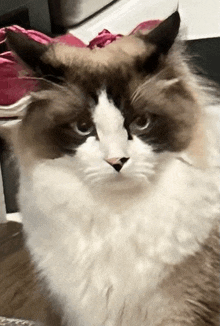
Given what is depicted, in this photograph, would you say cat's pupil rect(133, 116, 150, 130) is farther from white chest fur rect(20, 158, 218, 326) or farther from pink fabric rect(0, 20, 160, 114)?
pink fabric rect(0, 20, 160, 114)

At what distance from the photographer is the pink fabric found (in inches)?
37.2

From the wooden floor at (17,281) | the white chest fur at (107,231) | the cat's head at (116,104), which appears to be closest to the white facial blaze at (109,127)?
the cat's head at (116,104)

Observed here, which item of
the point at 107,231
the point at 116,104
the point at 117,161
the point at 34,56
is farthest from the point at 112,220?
the point at 34,56

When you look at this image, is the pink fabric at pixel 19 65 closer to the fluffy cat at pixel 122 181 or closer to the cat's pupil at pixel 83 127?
the fluffy cat at pixel 122 181

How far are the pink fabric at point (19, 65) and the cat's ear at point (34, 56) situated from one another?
0.02 meters

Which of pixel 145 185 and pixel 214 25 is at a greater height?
pixel 214 25

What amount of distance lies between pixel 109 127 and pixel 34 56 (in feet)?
0.72

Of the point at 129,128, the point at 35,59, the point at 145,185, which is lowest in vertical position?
the point at 145,185

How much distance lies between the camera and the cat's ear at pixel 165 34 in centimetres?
89

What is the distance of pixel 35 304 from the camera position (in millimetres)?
1004

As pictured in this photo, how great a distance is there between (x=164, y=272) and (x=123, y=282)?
98 millimetres

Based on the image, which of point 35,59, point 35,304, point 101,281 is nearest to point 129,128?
point 35,59

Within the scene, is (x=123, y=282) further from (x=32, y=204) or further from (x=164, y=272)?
(x=32, y=204)

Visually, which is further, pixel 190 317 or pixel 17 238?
pixel 17 238
